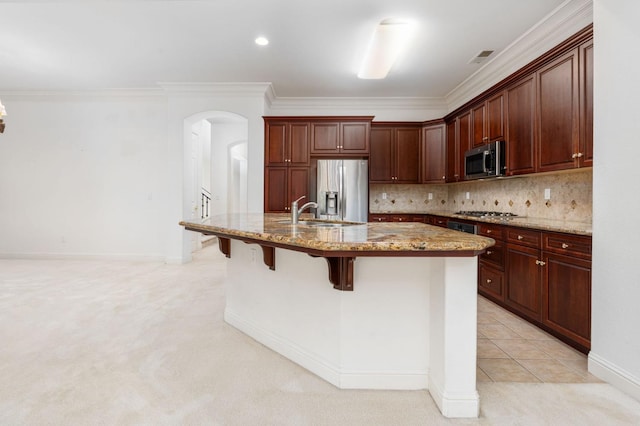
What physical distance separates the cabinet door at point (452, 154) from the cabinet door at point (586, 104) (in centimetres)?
216

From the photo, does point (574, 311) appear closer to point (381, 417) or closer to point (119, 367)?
point (381, 417)

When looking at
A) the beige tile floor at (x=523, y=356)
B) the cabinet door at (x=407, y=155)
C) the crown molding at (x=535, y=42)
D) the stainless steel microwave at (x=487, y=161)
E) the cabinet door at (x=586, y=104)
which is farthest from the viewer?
the cabinet door at (x=407, y=155)

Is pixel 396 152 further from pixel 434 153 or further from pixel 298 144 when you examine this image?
pixel 298 144

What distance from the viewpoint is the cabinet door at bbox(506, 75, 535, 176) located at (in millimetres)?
3092

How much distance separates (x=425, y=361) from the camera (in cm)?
176

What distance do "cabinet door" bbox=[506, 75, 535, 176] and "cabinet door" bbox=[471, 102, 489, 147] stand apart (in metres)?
0.51

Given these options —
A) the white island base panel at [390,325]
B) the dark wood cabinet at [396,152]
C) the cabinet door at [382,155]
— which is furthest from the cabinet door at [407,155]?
the white island base panel at [390,325]

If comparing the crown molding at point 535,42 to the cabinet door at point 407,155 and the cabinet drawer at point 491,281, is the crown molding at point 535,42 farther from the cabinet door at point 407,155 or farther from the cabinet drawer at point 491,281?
the cabinet drawer at point 491,281

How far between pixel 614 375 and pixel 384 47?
3.50m

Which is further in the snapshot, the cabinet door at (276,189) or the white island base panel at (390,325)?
the cabinet door at (276,189)

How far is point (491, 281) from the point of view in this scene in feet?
10.9

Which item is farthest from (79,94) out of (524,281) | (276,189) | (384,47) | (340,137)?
(524,281)

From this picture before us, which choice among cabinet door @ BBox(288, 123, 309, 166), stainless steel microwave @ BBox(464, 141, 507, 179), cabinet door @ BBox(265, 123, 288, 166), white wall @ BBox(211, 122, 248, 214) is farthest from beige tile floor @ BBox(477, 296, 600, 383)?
white wall @ BBox(211, 122, 248, 214)

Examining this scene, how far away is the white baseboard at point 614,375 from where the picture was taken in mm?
1712
